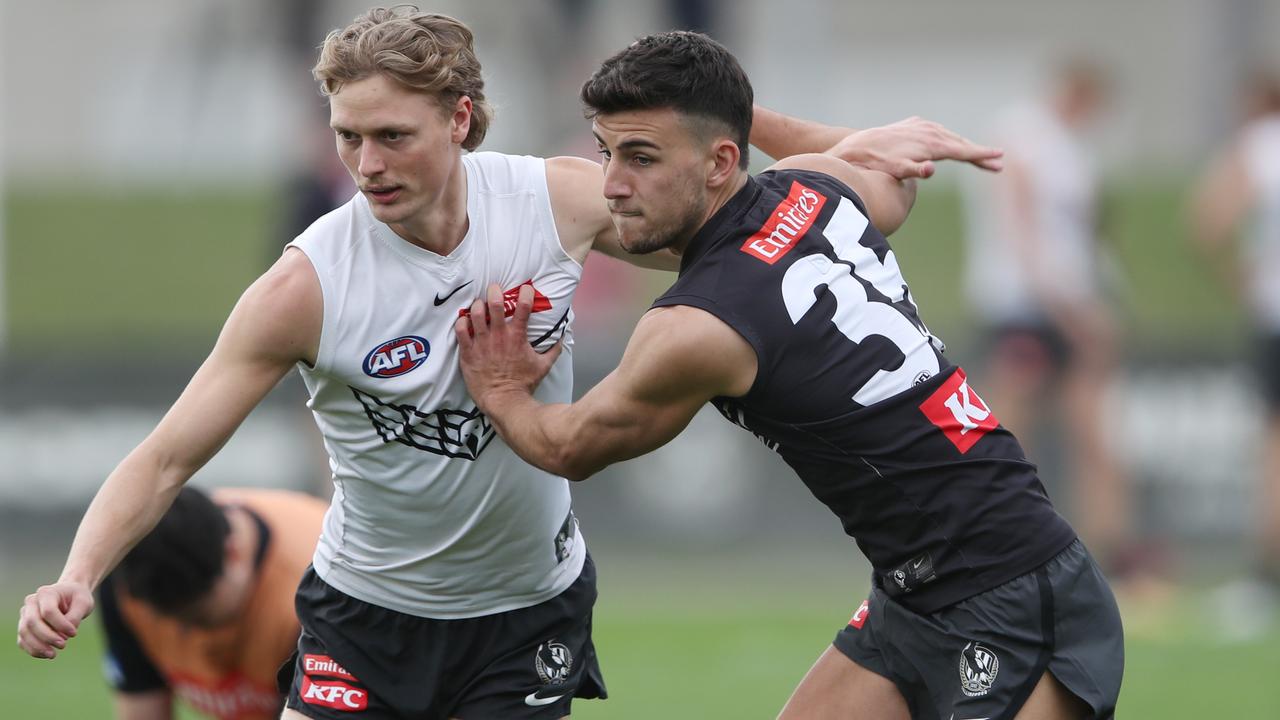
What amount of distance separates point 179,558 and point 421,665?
0.80m

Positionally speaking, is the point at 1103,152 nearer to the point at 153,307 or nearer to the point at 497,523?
the point at 153,307

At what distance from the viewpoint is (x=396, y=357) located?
4469 mm

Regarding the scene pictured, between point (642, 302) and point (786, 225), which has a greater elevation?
point (786, 225)

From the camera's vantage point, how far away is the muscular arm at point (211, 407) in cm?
426

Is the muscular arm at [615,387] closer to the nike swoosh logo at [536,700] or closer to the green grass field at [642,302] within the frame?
the nike swoosh logo at [536,700]

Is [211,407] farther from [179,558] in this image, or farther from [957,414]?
[957,414]

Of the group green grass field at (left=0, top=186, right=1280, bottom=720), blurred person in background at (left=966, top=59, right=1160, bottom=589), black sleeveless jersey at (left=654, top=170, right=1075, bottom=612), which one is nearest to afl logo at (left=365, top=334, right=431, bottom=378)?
black sleeveless jersey at (left=654, top=170, right=1075, bottom=612)

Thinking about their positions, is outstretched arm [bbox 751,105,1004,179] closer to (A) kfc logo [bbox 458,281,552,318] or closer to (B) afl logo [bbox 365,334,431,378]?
(A) kfc logo [bbox 458,281,552,318]

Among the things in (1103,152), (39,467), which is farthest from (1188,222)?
(39,467)

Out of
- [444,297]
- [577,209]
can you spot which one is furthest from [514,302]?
[577,209]

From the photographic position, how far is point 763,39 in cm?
1911

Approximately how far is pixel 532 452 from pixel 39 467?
897 cm

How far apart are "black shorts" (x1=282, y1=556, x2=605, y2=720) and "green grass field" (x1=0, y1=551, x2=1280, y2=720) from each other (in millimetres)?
3520

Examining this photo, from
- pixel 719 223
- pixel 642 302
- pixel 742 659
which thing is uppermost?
pixel 719 223
